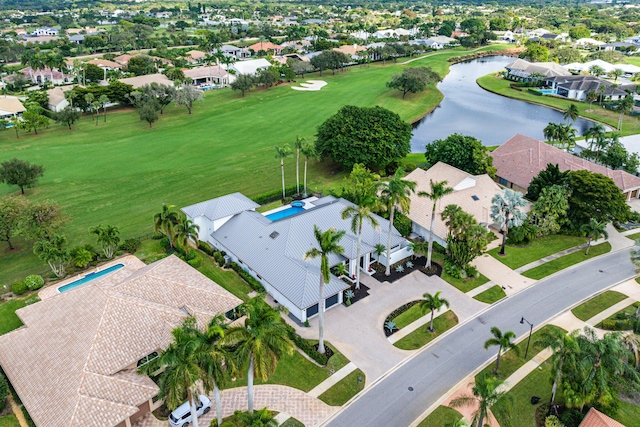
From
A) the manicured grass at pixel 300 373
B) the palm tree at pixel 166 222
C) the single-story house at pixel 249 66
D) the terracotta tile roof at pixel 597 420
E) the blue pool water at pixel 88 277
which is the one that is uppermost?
the single-story house at pixel 249 66

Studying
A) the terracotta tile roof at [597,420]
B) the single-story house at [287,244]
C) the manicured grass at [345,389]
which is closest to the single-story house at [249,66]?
the single-story house at [287,244]

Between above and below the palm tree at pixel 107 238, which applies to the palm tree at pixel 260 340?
above

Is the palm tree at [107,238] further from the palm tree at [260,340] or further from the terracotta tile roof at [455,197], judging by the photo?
the terracotta tile roof at [455,197]

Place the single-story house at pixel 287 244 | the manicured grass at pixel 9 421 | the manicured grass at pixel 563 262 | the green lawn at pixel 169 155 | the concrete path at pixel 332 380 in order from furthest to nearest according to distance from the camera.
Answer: the green lawn at pixel 169 155 < the manicured grass at pixel 563 262 < the single-story house at pixel 287 244 < the concrete path at pixel 332 380 < the manicured grass at pixel 9 421

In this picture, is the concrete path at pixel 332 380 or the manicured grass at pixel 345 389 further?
the concrete path at pixel 332 380

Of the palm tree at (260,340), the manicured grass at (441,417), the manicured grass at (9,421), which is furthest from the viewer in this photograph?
the manicured grass at (441,417)

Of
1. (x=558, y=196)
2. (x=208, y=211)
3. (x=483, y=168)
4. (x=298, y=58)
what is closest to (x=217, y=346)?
(x=208, y=211)

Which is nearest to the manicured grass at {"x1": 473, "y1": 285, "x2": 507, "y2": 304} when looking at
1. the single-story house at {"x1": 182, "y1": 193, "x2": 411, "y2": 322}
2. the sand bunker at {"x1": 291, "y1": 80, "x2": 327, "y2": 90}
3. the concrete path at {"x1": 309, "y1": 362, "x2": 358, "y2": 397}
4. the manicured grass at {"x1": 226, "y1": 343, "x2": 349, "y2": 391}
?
the single-story house at {"x1": 182, "y1": 193, "x2": 411, "y2": 322}

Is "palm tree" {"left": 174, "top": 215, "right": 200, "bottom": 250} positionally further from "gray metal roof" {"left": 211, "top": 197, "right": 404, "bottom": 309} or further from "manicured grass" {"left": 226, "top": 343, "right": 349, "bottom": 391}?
"manicured grass" {"left": 226, "top": 343, "right": 349, "bottom": 391}
